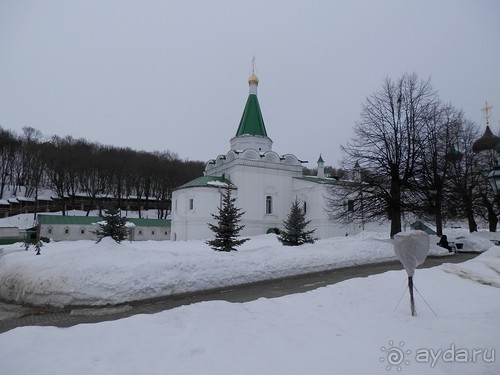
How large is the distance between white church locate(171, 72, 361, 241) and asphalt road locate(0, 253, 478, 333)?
2408 cm

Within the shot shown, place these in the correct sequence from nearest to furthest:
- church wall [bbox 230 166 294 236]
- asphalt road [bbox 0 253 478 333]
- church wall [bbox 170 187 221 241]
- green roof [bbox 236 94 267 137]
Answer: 1. asphalt road [bbox 0 253 478 333]
2. church wall [bbox 170 187 221 241]
3. church wall [bbox 230 166 294 236]
4. green roof [bbox 236 94 267 137]

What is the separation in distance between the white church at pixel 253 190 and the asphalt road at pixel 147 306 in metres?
24.1

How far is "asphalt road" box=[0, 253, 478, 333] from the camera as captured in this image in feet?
25.0

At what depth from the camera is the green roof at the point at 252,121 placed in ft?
138

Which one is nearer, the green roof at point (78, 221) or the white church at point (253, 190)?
the white church at point (253, 190)

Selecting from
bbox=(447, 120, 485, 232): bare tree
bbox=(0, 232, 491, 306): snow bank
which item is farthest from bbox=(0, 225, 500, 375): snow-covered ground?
bbox=(447, 120, 485, 232): bare tree

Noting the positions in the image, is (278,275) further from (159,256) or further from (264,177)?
(264,177)

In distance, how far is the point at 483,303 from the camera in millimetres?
8195

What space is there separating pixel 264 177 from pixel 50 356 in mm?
35187

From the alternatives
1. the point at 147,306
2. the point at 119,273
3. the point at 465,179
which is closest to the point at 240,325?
the point at 147,306

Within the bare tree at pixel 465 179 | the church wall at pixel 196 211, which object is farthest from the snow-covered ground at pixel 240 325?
the church wall at pixel 196 211

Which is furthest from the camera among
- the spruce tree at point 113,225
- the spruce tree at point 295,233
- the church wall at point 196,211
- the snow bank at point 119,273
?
the church wall at point 196,211

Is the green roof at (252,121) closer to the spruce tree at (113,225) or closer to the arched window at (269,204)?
the arched window at (269,204)

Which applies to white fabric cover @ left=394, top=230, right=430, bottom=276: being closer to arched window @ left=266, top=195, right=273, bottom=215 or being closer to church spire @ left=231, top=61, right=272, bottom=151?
arched window @ left=266, top=195, right=273, bottom=215
